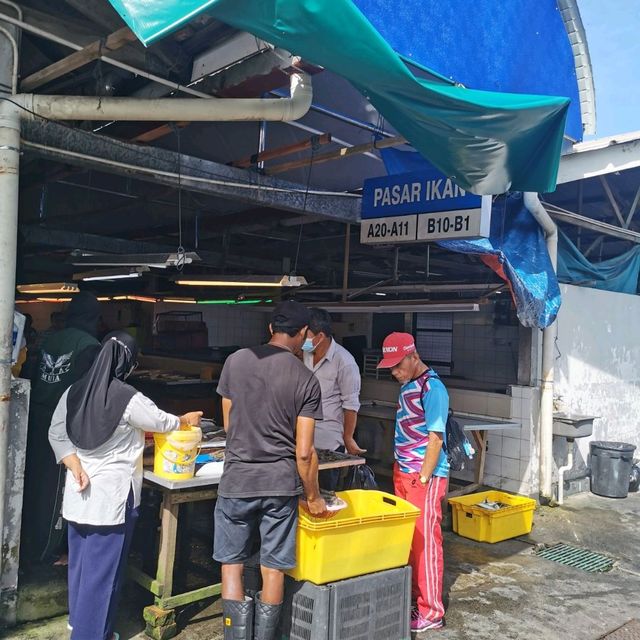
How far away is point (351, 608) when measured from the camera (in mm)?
3781

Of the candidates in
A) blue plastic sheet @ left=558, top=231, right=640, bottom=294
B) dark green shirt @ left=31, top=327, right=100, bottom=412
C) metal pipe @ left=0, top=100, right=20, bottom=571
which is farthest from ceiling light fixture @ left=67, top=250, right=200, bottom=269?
blue plastic sheet @ left=558, top=231, right=640, bottom=294

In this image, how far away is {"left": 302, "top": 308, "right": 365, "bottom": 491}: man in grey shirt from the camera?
220 inches

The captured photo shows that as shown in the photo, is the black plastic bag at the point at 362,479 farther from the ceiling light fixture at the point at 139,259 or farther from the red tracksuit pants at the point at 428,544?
the ceiling light fixture at the point at 139,259

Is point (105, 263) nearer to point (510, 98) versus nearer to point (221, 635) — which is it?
point (221, 635)

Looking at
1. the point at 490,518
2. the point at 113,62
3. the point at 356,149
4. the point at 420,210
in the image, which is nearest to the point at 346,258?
the point at 420,210

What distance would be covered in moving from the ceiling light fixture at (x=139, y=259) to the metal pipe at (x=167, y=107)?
1.27 m

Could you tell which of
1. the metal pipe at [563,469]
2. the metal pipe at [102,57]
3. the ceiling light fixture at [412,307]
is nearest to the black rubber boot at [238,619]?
the metal pipe at [102,57]

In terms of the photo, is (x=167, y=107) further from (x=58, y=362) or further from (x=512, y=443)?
(x=512, y=443)

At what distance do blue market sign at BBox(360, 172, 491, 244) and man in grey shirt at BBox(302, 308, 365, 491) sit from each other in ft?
4.04

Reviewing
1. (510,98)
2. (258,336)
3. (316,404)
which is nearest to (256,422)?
(316,404)

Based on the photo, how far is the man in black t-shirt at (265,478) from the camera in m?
3.62

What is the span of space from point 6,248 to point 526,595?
4.78 meters

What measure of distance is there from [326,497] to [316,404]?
2.77ft

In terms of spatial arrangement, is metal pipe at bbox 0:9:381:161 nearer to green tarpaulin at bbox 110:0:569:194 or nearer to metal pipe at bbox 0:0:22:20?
metal pipe at bbox 0:0:22:20
